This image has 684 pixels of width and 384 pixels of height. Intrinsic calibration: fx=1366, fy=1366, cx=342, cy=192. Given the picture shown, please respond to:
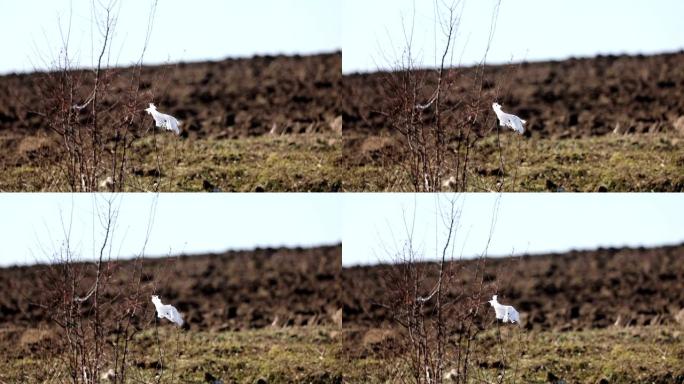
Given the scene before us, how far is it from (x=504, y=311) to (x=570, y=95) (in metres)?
1.55

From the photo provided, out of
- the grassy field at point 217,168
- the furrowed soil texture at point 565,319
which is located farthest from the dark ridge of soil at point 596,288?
the grassy field at point 217,168

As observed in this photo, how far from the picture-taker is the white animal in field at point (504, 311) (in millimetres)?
7652

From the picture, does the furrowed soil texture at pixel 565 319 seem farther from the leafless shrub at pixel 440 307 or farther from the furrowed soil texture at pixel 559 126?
the furrowed soil texture at pixel 559 126

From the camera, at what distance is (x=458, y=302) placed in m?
7.70

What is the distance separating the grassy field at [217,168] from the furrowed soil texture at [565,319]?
0.61 meters

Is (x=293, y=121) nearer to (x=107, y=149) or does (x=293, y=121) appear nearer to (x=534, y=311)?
(x=107, y=149)

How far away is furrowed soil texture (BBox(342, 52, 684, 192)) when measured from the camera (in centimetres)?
786

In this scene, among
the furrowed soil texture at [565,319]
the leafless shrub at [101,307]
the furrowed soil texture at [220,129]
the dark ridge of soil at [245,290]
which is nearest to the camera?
the leafless shrub at [101,307]

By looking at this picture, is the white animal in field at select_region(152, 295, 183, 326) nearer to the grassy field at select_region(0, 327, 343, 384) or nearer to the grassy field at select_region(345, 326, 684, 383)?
the grassy field at select_region(0, 327, 343, 384)

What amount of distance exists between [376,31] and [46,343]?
2591mm

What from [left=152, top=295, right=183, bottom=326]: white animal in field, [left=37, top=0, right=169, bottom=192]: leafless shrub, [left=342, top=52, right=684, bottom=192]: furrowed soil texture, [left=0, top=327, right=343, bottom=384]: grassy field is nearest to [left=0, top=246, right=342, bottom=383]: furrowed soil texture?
[left=0, top=327, right=343, bottom=384]: grassy field

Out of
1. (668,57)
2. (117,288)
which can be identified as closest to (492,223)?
(668,57)

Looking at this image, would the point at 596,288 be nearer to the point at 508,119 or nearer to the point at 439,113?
the point at 508,119

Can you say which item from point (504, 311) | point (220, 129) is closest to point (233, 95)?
point (220, 129)
